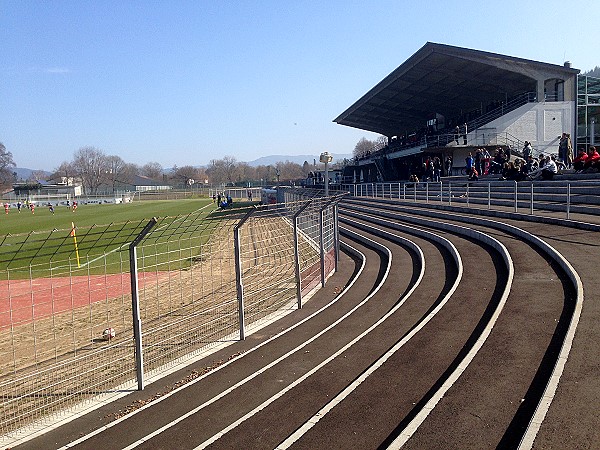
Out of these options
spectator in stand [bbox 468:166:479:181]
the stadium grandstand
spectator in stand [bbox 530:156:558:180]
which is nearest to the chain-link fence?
spectator in stand [bbox 530:156:558:180]

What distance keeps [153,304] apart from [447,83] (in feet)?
130

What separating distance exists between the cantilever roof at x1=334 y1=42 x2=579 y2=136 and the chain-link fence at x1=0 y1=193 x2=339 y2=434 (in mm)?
27866

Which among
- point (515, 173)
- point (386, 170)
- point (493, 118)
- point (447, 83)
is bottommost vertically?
point (515, 173)

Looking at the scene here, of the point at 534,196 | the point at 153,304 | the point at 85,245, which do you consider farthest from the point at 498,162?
the point at 153,304

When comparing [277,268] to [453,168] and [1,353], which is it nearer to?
[1,353]

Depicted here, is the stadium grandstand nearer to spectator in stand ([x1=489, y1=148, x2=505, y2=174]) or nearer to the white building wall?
the white building wall

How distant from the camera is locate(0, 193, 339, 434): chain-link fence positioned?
6.76 metres

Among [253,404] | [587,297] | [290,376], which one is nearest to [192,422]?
[253,404]

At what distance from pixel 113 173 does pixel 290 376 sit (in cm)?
16919

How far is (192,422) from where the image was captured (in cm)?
549

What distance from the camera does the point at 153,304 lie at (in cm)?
1152

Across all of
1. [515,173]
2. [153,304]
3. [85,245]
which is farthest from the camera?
[85,245]

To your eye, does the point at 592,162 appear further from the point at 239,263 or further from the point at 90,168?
the point at 90,168

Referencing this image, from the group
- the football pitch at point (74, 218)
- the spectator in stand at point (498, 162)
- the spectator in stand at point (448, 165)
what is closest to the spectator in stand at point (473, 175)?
the spectator in stand at point (498, 162)
